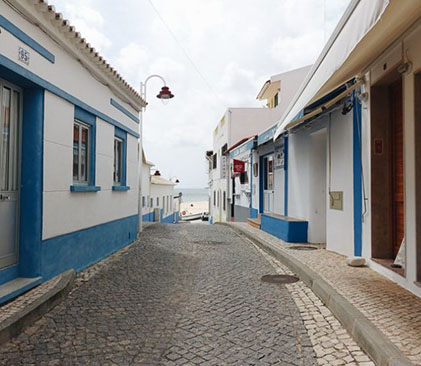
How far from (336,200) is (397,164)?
1.95 m

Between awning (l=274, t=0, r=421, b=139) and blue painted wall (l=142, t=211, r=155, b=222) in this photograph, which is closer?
awning (l=274, t=0, r=421, b=139)

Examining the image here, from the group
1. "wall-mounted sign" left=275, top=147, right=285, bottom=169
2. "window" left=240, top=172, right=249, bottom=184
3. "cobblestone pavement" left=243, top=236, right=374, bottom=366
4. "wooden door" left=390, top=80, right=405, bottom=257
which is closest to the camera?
"cobblestone pavement" left=243, top=236, right=374, bottom=366

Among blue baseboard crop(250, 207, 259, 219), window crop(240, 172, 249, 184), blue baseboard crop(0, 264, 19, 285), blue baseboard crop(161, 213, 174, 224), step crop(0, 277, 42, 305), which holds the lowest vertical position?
blue baseboard crop(161, 213, 174, 224)

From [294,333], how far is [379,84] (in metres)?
4.09

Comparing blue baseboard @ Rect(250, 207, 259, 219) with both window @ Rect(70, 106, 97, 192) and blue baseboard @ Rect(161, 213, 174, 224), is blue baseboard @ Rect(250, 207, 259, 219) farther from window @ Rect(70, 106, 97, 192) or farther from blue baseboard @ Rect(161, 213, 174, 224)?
blue baseboard @ Rect(161, 213, 174, 224)

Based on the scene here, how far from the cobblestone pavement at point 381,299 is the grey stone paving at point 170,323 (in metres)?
0.73

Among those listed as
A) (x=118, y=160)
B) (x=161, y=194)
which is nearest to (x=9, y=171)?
(x=118, y=160)

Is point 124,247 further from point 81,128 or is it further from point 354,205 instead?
point 354,205

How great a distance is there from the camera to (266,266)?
24.8 feet

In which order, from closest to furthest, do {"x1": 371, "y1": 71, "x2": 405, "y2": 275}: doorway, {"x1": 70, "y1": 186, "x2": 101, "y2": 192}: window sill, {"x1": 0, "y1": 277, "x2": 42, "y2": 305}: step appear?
{"x1": 0, "y1": 277, "x2": 42, "y2": 305}: step
{"x1": 371, "y1": 71, "x2": 405, "y2": 275}: doorway
{"x1": 70, "y1": 186, "x2": 101, "y2": 192}: window sill

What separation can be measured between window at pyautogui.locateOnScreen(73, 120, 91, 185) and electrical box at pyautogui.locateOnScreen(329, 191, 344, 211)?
16.0 ft

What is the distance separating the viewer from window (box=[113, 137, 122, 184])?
980 cm

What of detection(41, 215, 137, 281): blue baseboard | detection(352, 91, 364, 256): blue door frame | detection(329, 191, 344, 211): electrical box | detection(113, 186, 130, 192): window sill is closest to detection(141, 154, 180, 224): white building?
detection(113, 186, 130, 192): window sill

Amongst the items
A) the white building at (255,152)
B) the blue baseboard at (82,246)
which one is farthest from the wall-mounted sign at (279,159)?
the blue baseboard at (82,246)
